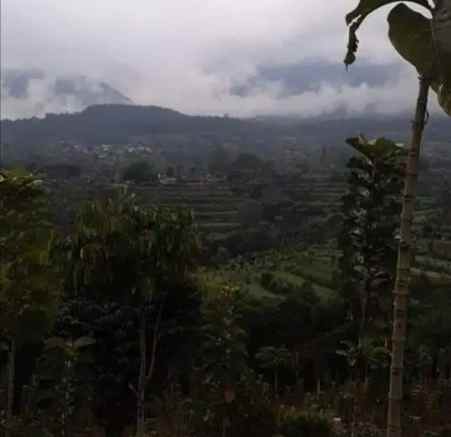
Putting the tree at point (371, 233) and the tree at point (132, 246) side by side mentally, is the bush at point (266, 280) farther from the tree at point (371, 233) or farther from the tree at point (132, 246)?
the tree at point (132, 246)

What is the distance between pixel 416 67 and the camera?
361 cm

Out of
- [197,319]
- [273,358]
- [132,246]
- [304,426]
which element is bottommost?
[273,358]

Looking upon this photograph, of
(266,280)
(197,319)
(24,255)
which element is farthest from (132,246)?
(266,280)

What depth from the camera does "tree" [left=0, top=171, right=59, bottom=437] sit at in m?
9.66

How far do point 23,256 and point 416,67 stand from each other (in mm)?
7509

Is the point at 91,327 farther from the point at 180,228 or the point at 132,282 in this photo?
the point at 180,228

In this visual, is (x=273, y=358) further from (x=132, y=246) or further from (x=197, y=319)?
(x=132, y=246)

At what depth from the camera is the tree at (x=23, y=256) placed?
31.7ft

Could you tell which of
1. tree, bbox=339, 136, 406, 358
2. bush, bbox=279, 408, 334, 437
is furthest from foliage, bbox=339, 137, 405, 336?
bush, bbox=279, 408, 334, 437

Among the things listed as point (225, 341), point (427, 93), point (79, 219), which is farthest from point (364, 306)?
point (427, 93)

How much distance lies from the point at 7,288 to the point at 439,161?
104 metres

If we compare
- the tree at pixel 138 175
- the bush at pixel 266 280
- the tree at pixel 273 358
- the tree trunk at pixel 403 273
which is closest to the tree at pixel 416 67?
the tree trunk at pixel 403 273

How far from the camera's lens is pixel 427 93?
368 cm

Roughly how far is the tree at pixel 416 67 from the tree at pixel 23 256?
276 inches
